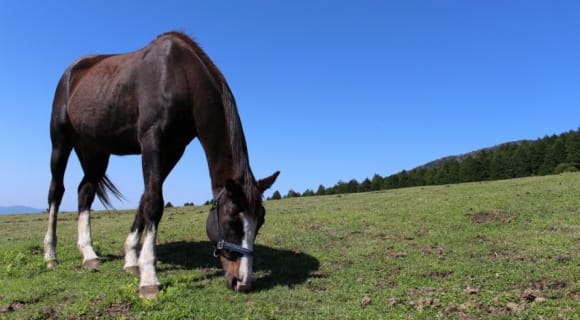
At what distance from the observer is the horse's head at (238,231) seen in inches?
205

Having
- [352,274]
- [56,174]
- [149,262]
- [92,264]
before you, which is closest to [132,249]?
[92,264]

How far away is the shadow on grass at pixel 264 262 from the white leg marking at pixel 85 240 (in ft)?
3.57

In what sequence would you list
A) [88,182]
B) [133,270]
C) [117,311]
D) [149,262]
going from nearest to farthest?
[117,311], [149,262], [133,270], [88,182]

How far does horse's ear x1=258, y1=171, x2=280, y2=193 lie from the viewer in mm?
5536

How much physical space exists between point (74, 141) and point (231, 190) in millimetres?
4263

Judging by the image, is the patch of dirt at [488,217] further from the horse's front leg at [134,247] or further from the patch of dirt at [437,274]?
the horse's front leg at [134,247]

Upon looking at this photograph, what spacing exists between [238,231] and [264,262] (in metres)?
1.98

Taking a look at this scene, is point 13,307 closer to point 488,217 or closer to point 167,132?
point 167,132

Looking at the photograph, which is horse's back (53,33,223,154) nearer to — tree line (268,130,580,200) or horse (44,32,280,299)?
horse (44,32,280,299)

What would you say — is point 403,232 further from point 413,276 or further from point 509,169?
point 509,169

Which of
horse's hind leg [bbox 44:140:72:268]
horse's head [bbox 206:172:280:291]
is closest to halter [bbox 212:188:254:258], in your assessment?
horse's head [bbox 206:172:280:291]

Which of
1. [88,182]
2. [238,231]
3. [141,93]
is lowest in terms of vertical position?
[238,231]

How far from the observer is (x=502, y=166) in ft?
112

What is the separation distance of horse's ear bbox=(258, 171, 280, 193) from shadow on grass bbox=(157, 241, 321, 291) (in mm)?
1205
